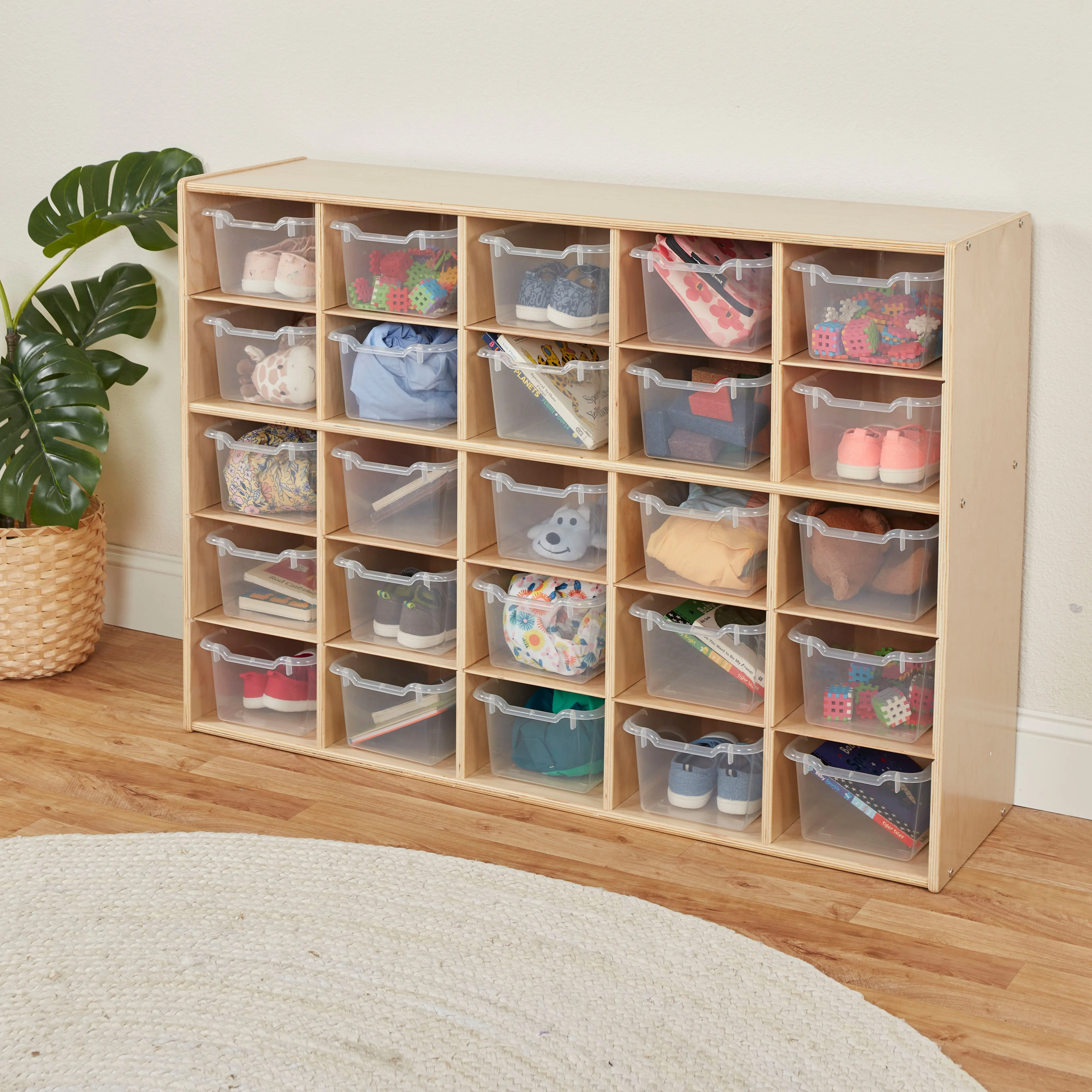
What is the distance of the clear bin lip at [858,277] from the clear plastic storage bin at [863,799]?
0.73m

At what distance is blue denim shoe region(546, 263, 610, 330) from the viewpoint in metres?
2.28

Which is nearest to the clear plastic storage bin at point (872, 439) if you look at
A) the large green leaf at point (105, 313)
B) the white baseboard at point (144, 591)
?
the large green leaf at point (105, 313)

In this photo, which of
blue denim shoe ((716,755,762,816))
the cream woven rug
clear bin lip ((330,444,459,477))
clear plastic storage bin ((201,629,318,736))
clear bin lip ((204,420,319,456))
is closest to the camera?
the cream woven rug

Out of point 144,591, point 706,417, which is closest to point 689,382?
point 706,417

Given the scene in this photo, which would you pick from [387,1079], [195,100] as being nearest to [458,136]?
[195,100]

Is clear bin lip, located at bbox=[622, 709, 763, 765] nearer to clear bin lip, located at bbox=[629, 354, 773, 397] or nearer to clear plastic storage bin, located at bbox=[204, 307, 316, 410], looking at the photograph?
clear bin lip, located at bbox=[629, 354, 773, 397]

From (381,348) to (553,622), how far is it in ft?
1.78

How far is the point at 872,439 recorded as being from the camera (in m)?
2.14

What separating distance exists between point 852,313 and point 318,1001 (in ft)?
3.96

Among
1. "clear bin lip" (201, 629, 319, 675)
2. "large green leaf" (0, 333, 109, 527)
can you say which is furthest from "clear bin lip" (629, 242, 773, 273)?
"large green leaf" (0, 333, 109, 527)

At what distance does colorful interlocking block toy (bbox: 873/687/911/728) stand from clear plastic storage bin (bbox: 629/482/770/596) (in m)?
0.25

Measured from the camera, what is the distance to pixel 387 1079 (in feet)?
5.80

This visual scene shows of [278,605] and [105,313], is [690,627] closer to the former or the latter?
[278,605]

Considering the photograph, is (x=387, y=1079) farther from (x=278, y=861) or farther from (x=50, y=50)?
(x=50, y=50)
